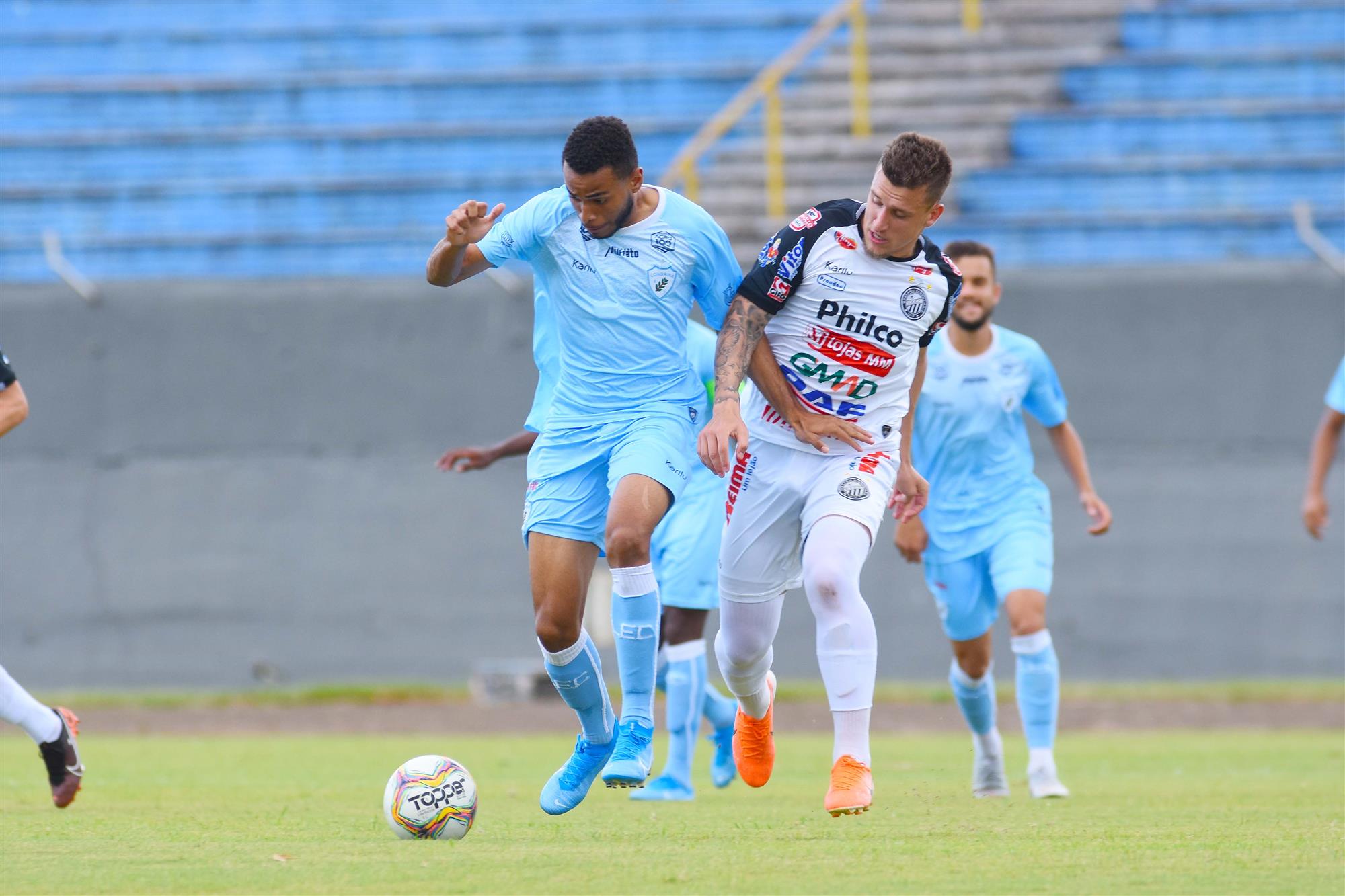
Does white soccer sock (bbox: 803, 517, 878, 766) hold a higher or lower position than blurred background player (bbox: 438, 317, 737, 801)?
higher

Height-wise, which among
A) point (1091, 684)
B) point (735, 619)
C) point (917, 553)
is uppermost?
point (735, 619)

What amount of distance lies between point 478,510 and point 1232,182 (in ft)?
24.6

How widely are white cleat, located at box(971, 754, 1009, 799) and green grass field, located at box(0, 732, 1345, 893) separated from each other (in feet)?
0.30

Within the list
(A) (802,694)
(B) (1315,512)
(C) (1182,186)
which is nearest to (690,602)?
(B) (1315,512)

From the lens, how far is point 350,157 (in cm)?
1908

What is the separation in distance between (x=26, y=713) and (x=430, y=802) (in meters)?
1.93

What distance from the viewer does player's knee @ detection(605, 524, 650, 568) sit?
260 inches

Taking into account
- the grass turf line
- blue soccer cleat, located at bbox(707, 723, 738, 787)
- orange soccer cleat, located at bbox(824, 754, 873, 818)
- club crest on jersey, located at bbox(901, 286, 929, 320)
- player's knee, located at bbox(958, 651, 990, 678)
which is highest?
club crest on jersey, located at bbox(901, 286, 929, 320)

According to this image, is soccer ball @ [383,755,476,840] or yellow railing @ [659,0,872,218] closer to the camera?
soccer ball @ [383,755,476,840]

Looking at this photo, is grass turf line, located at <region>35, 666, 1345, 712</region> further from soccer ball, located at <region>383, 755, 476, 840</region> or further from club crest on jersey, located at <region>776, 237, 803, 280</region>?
soccer ball, located at <region>383, 755, 476, 840</region>

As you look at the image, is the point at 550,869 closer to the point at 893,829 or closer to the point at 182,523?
the point at 893,829

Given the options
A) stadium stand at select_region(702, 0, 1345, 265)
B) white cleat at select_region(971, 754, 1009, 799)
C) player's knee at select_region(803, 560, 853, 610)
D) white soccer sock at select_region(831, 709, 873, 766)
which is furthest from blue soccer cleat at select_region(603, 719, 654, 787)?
stadium stand at select_region(702, 0, 1345, 265)

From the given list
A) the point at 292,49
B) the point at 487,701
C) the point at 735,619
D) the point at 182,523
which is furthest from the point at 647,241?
the point at 292,49

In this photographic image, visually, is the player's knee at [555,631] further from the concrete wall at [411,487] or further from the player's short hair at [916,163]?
the concrete wall at [411,487]
